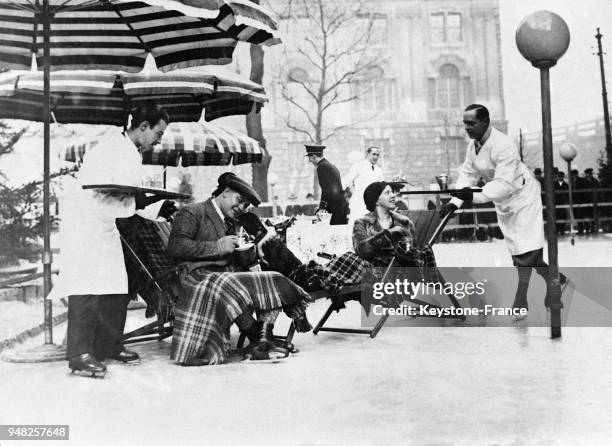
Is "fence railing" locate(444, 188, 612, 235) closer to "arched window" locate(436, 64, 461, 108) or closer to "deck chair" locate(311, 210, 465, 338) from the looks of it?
"deck chair" locate(311, 210, 465, 338)

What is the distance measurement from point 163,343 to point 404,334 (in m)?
1.40

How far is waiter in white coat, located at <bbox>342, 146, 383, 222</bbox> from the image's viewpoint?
22.2 ft

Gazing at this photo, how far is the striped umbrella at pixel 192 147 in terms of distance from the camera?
5852mm

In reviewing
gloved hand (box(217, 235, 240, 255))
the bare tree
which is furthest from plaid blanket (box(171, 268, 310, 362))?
the bare tree

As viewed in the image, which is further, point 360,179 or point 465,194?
point 360,179

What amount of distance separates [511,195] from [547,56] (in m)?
1.02

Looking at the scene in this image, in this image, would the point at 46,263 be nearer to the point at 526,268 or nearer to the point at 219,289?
the point at 219,289

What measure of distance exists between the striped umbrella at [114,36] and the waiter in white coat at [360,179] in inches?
119

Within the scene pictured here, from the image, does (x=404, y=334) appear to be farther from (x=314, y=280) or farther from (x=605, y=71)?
(x=605, y=71)

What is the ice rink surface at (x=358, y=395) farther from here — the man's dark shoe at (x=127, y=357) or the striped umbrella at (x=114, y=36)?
the striped umbrella at (x=114, y=36)

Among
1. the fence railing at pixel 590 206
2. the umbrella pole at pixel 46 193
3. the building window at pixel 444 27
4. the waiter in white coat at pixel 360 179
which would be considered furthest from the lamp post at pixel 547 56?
the building window at pixel 444 27

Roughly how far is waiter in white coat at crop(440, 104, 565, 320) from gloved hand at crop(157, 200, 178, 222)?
166 centimetres

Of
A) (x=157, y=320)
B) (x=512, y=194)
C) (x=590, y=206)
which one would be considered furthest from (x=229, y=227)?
(x=590, y=206)

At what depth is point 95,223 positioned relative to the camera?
10.4ft
